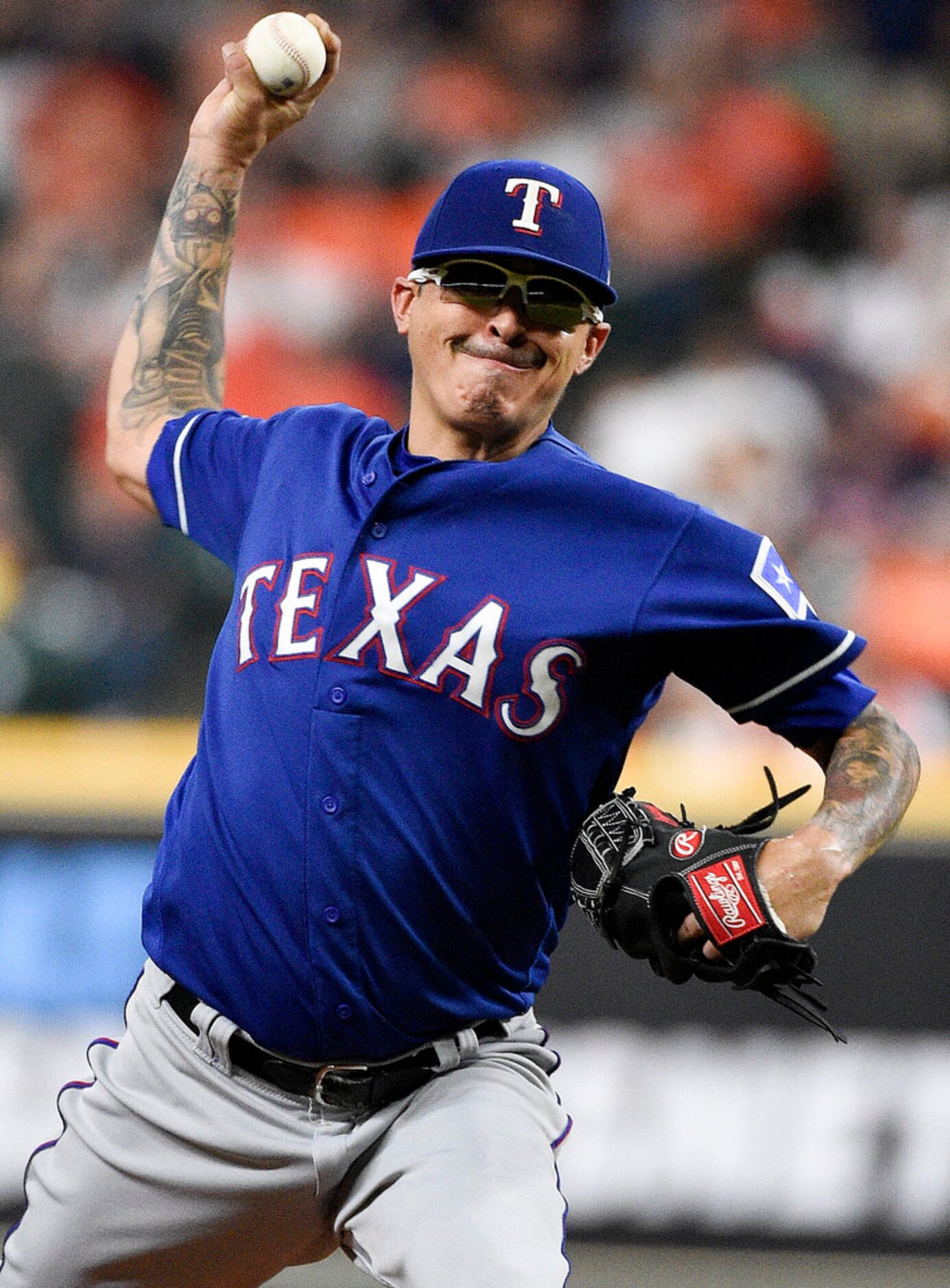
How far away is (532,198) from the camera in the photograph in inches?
111

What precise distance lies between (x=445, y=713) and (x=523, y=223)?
0.82 meters

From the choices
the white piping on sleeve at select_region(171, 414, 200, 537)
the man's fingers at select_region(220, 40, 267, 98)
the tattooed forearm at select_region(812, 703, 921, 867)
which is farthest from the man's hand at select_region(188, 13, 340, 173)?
the tattooed forearm at select_region(812, 703, 921, 867)

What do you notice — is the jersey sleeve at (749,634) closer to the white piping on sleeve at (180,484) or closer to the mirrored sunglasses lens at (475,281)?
the mirrored sunglasses lens at (475,281)

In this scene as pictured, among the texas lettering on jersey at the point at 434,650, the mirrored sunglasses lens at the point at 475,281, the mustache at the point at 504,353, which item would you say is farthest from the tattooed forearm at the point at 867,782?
the mirrored sunglasses lens at the point at 475,281

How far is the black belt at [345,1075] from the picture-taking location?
2721 mm

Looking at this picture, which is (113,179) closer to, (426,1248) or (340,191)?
(340,191)

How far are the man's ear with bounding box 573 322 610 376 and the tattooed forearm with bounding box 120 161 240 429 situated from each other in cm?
80

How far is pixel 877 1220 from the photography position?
495cm

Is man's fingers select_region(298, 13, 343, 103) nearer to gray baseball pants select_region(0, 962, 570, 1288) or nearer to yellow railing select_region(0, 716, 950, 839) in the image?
gray baseball pants select_region(0, 962, 570, 1288)

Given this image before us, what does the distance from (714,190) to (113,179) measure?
2781 mm

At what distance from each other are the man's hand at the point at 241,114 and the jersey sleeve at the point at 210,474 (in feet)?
1.81

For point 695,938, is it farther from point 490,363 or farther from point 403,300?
point 403,300

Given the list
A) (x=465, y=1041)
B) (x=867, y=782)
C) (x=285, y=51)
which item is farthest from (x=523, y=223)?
(x=465, y=1041)

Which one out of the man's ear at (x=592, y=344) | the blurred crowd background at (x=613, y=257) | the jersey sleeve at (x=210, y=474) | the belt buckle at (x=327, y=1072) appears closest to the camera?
the belt buckle at (x=327, y=1072)
